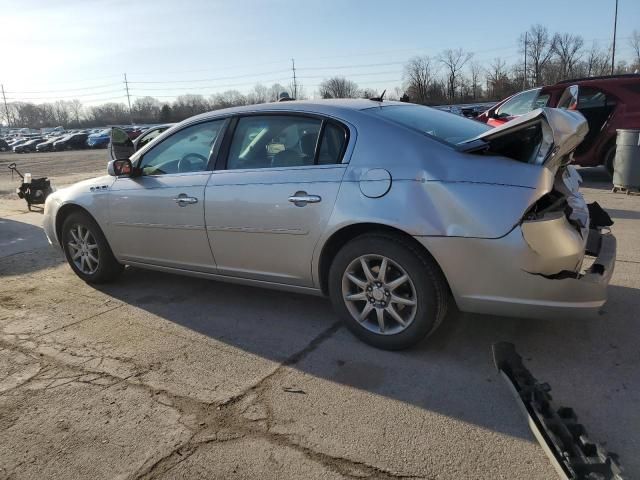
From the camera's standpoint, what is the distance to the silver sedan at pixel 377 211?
113 inches

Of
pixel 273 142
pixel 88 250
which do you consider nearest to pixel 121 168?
pixel 88 250

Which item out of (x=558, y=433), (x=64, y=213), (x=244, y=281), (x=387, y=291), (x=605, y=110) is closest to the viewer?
(x=558, y=433)

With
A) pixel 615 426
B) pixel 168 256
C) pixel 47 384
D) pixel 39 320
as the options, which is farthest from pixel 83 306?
pixel 615 426

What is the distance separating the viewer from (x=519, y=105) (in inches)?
427

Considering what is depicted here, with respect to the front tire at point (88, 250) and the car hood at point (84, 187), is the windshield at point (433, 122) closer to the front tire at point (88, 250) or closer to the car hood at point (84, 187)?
the car hood at point (84, 187)

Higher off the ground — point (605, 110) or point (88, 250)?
point (605, 110)

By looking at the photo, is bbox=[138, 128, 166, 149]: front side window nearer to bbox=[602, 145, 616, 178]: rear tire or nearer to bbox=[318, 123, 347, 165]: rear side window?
bbox=[318, 123, 347, 165]: rear side window

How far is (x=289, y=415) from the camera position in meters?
2.82

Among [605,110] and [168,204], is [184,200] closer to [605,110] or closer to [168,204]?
[168,204]

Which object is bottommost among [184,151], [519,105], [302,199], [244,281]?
[244,281]

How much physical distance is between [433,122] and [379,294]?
4.27ft

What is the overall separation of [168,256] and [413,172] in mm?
2334

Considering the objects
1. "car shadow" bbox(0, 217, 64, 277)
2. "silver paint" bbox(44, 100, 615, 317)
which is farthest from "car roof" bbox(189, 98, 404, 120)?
"car shadow" bbox(0, 217, 64, 277)

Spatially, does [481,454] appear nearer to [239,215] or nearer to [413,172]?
[413,172]
